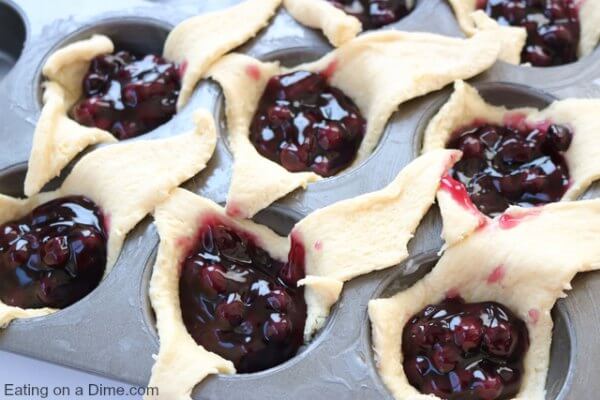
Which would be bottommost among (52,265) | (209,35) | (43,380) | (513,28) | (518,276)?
(43,380)

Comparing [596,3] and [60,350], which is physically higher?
[596,3]

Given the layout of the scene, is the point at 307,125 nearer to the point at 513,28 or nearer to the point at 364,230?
the point at 364,230

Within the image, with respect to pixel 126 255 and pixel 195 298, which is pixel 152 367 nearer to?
pixel 195 298

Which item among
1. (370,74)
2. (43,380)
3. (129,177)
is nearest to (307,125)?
(370,74)

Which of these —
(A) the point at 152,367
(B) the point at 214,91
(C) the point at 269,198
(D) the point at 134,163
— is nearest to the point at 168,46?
(B) the point at 214,91

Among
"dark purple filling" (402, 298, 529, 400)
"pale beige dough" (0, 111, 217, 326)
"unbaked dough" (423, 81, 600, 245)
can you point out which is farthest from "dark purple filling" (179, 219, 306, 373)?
"unbaked dough" (423, 81, 600, 245)

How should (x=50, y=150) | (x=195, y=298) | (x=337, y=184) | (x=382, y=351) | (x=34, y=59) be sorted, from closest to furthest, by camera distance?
(x=382, y=351), (x=195, y=298), (x=337, y=184), (x=50, y=150), (x=34, y=59)

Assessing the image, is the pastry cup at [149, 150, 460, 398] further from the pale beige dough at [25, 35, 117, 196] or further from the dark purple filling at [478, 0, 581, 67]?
the dark purple filling at [478, 0, 581, 67]

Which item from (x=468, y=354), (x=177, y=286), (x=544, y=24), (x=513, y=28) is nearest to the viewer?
(x=468, y=354)
